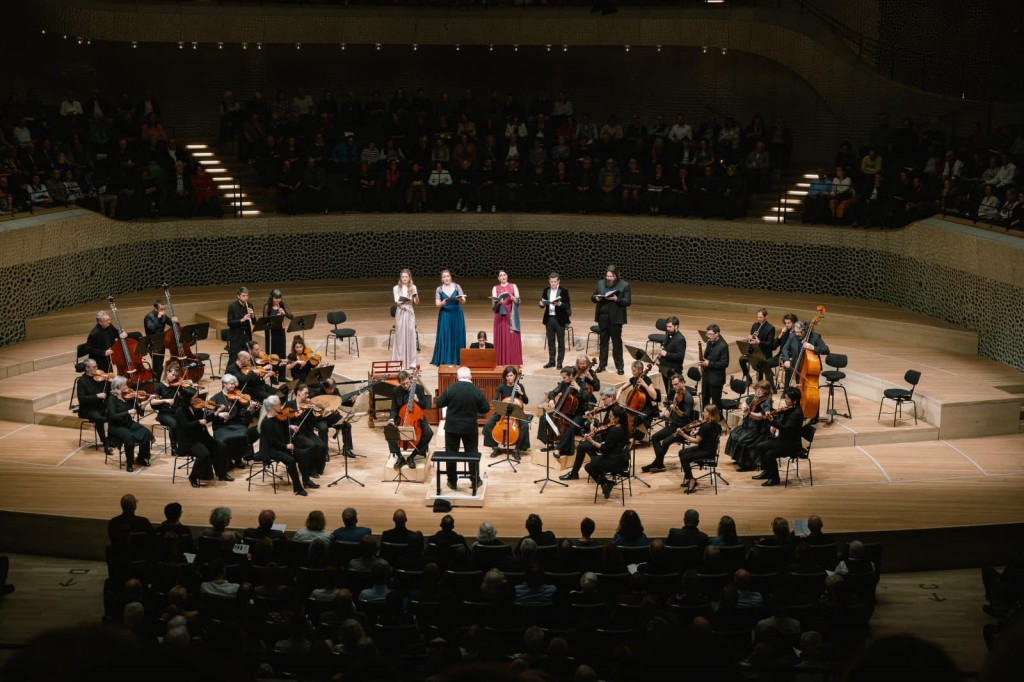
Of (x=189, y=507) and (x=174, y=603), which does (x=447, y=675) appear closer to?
(x=174, y=603)

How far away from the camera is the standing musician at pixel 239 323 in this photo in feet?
49.6

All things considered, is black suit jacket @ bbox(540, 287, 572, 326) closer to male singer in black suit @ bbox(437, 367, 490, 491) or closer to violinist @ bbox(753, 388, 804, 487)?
male singer in black suit @ bbox(437, 367, 490, 491)

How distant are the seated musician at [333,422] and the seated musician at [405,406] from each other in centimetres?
49

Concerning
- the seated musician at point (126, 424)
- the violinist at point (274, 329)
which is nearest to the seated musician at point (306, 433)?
the seated musician at point (126, 424)

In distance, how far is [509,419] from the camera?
43.2 ft

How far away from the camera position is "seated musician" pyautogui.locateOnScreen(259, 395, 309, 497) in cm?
1204

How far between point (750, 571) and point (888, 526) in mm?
2125

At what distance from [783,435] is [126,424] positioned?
7105 millimetres

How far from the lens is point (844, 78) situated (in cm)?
2055

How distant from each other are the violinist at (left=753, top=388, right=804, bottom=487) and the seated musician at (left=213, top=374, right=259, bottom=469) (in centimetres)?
554

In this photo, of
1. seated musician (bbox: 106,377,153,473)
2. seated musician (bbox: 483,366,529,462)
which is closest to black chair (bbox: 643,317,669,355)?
seated musician (bbox: 483,366,529,462)

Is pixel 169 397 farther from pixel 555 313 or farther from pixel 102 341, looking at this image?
pixel 555 313

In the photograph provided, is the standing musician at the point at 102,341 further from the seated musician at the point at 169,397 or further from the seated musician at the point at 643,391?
the seated musician at the point at 643,391

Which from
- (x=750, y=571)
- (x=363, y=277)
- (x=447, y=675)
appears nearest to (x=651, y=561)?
(x=750, y=571)
